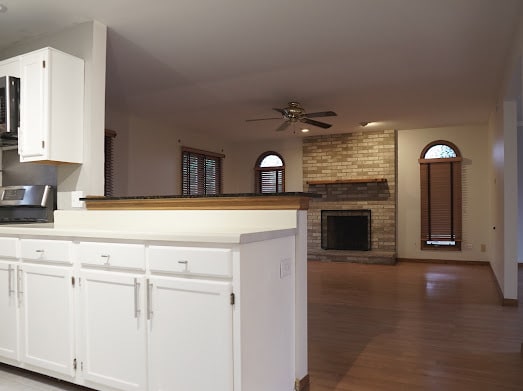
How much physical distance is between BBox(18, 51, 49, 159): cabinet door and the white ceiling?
1.33 feet

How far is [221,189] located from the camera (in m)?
9.19

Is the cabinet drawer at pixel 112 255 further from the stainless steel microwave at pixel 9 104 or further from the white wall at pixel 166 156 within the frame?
the white wall at pixel 166 156

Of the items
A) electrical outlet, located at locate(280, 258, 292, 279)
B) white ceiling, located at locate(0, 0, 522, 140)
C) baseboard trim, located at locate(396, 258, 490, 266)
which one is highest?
white ceiling, located at locate(0, 0, 522, 140)

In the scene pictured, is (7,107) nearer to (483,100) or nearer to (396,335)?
(396,335)

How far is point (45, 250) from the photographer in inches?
99.8

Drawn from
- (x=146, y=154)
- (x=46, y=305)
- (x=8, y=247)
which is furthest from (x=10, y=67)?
(x=146, y=154)

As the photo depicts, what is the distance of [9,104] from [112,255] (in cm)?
181

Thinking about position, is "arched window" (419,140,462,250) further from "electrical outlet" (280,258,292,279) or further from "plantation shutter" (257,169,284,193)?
"electrical outlet" (280,258,292,279)

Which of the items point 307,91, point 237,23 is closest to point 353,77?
point 307,91

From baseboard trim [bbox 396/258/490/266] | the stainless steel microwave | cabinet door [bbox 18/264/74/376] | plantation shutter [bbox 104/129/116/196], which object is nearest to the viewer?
cabinet door [bbox 18/264/74/376]

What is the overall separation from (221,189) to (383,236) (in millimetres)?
3573

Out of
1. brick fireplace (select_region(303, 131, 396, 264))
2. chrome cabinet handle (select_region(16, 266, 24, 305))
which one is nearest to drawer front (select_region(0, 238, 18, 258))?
chrome cabinet handle (select_region(16, 266, 24, 305))

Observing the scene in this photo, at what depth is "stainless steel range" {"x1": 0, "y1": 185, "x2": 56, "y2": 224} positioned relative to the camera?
3422mm

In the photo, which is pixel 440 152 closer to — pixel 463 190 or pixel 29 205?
pixel 463 190
